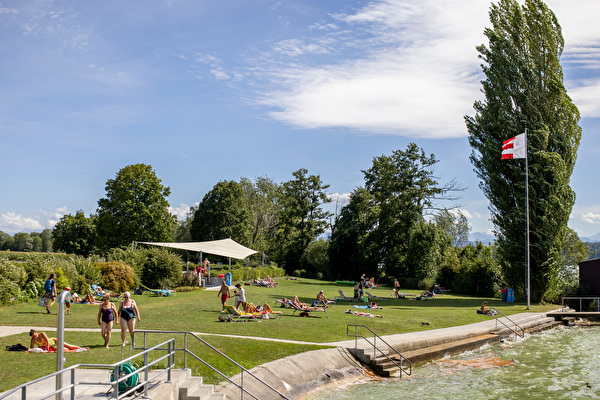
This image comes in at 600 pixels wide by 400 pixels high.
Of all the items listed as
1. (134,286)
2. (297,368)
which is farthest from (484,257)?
(297,368)

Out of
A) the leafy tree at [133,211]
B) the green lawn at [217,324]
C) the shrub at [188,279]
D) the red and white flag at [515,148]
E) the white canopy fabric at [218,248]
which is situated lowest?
the green lawn at [217,324]

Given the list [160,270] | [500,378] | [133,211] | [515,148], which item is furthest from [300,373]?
[133,211]

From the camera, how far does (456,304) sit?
33.8 m

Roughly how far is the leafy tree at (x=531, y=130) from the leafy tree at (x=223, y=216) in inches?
1330

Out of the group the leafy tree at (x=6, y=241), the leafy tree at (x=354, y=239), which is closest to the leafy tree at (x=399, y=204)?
the leafy tree at (x=354, y=239)

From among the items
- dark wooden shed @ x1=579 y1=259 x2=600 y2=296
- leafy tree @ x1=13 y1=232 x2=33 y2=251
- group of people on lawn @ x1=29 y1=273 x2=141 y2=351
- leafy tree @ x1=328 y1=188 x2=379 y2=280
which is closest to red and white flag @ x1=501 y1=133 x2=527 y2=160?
dark wooden shed @ x1=579 y1=259 x2=600 y2=296

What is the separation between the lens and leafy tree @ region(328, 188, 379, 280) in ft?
181

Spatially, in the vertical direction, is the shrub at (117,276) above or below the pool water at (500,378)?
above

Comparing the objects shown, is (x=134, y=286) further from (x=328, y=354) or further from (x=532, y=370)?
(x=532, y=370)

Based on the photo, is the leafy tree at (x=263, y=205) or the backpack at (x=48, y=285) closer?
the backpack at (x=48, y=285)

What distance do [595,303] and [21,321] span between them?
35.0 metres

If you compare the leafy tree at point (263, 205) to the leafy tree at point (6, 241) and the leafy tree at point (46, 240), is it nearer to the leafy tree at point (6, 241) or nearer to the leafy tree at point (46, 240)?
the leafy tree at point (46, 240)

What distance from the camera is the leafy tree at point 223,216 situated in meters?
63.8

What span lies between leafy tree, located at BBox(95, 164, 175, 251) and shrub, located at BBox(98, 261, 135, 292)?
71.6 ft
